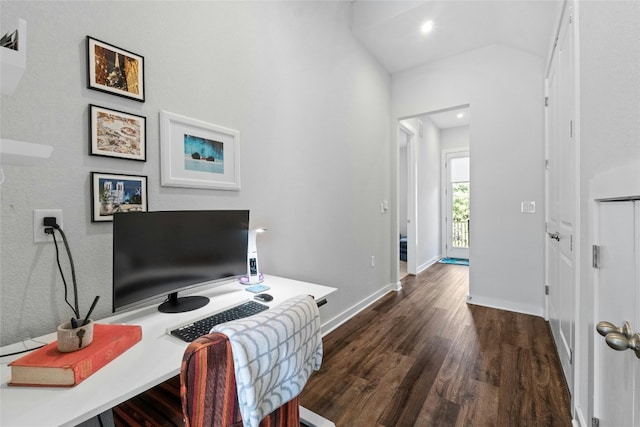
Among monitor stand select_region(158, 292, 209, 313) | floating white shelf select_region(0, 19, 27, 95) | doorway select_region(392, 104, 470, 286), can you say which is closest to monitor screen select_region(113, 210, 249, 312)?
monitor stand select_region(158, 292, 209, 313)

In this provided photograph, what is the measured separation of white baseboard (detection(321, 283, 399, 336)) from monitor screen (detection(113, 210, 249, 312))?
4.25 feet

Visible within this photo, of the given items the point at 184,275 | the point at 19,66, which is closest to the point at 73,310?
the point at 184,275

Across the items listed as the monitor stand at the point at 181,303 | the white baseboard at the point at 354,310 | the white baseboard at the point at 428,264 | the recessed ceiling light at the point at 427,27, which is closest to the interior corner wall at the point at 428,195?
the white baseboard at the point at 428,264

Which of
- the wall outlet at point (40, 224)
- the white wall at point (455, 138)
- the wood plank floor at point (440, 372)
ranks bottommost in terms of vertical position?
the wood plank floor at point (440, 372)

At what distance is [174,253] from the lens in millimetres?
1276

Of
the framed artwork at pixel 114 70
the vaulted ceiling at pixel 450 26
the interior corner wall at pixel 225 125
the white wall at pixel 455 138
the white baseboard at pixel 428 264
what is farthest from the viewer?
the white wall at pixel 455 138

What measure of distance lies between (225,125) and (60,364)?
1.37 metres

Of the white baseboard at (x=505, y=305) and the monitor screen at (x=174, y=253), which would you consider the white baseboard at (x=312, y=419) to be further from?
the white baseboard at (x=505, y=305)

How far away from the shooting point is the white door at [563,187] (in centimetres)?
159

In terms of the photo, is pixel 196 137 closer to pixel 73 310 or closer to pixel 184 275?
pixel 184 275

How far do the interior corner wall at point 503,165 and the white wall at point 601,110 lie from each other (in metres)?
1.82

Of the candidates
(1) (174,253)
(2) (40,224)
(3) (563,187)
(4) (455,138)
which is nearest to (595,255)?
(3) (563,187)

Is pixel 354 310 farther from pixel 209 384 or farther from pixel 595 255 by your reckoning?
pixel 209 384

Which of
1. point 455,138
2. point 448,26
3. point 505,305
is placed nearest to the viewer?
point 448,26
